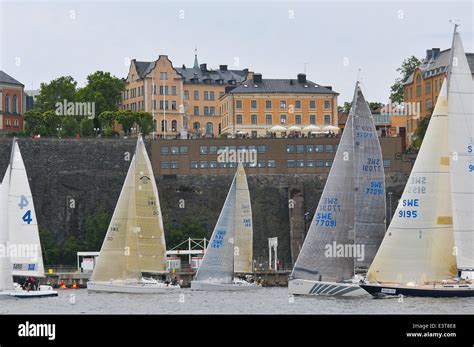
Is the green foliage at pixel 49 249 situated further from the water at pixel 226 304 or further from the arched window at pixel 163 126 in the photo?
the arched window at pixel 163 126

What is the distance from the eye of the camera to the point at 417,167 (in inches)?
2120

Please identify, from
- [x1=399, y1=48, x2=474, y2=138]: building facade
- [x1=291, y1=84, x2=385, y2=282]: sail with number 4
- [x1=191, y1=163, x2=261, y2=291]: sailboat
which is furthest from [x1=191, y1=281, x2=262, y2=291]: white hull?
[x1=399, y1=48, x2=474, y2=138]: building facade

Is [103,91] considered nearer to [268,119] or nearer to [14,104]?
[14,104]

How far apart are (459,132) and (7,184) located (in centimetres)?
2259

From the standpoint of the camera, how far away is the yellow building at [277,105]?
133625 millimetres

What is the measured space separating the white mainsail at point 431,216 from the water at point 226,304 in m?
1.30

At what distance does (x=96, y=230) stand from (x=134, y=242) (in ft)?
108

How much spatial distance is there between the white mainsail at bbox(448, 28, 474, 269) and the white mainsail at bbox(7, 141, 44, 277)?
22448mm

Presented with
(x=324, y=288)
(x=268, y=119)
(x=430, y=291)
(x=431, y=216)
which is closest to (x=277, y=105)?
(x=268, y=119)

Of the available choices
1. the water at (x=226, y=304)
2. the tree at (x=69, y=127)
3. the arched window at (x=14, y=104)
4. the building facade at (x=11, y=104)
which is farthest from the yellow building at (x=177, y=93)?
the water at (x=226, y=304)

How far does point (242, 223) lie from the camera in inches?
3044

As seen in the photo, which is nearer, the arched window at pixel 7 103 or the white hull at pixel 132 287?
the white hull at pixel 132 287

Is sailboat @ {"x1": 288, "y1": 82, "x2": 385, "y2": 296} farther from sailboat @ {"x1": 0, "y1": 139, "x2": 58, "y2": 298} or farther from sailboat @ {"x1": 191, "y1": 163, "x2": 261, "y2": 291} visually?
sailboat @ {"x1": 191, "y1": 163, "x2": 261, "y2": 291}
